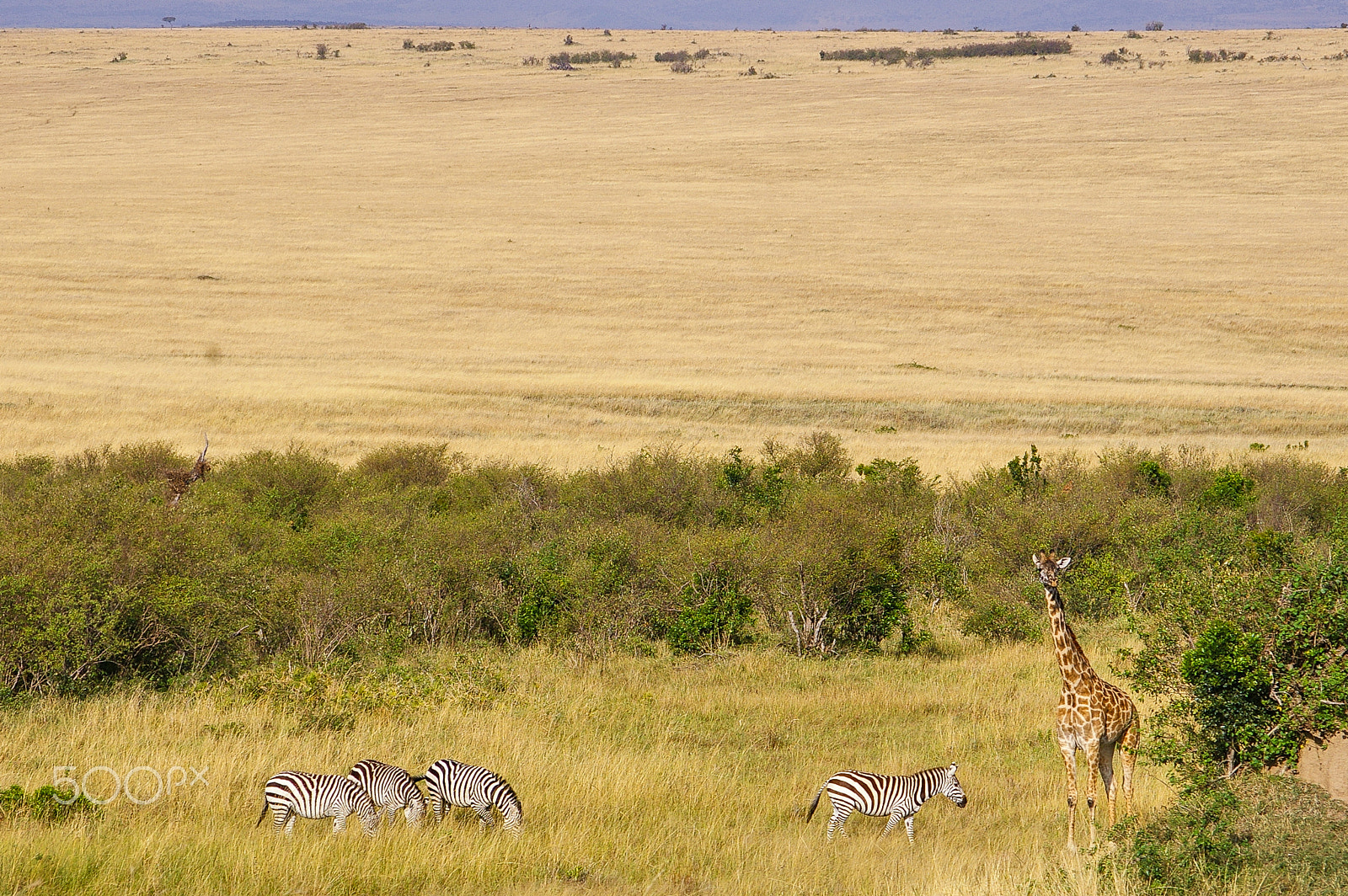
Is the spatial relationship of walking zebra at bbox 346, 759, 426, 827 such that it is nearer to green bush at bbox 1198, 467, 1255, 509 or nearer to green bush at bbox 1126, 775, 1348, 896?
green bush at bbox 1126, 775, 1348, 896

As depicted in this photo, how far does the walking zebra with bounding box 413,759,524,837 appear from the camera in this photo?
7020mm

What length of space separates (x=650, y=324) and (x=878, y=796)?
41192 millimetres

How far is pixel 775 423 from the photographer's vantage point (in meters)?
32.8

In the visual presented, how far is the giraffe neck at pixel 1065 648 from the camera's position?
7762 millimetres

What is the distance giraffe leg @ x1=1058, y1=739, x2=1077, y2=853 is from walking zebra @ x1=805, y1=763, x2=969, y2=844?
2.33 ft

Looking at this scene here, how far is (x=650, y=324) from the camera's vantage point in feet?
157

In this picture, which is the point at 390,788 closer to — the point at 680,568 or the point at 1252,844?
the point at 1252,844

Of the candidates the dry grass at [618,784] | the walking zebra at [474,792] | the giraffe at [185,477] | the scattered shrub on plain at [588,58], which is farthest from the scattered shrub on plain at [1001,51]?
the walking zebra at [474,792]

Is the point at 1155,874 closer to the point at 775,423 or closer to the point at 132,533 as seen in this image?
the point at 132,533

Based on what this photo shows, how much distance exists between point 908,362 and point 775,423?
1027 cm

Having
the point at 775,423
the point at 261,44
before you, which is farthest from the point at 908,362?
the point at 261,44

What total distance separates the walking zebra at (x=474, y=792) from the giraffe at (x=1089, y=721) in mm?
A: 3267

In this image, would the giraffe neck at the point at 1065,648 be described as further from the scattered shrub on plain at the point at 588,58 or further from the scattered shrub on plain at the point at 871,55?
the scattered shrub on plain at the point at 871,55

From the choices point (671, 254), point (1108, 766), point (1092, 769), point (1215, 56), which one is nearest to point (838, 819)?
point (1092, 769)
